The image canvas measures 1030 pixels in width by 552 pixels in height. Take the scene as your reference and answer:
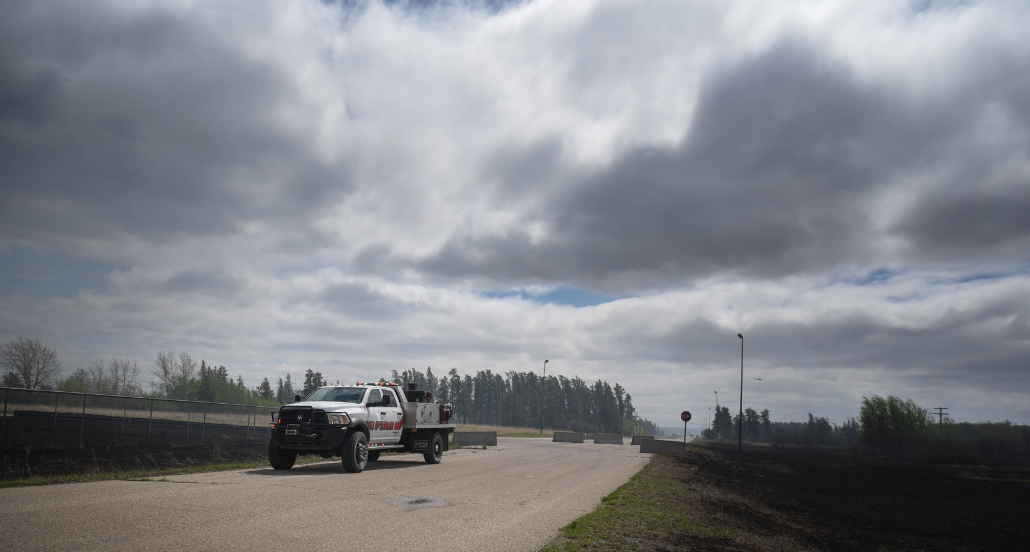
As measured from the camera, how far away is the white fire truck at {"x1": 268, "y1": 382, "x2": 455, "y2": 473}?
16062 mm

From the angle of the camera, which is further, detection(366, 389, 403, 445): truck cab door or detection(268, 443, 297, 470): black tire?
detection(366, 389, 403, 445): truck cab door

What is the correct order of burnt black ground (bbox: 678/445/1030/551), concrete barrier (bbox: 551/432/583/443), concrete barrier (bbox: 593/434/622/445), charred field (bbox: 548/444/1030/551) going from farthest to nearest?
concrete barrier (bbox: 593/434/622/445), concrete barrier (bbox: 551/432/583/443), burnt black ground (bbox: 678/445/1030/551), charred field (bbox: 548/444/1030/551)

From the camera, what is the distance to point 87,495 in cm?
1029

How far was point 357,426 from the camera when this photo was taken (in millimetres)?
16906

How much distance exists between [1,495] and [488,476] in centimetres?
1083

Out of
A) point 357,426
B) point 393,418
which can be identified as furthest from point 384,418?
point 357,426

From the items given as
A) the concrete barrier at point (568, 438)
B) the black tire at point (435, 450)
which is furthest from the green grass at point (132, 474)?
the concrete barrier at point (568, 438)

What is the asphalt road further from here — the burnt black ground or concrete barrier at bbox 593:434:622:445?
concrete barrier at bbox 593:434:622:445

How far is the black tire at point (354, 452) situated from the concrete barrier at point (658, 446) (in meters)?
24.1

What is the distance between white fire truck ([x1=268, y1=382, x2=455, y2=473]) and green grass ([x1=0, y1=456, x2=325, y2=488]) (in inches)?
62.2

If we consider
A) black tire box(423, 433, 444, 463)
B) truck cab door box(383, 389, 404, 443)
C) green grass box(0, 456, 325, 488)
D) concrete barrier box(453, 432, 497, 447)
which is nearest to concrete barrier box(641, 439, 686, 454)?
concrete barrier box(453, 432, 497, 447)

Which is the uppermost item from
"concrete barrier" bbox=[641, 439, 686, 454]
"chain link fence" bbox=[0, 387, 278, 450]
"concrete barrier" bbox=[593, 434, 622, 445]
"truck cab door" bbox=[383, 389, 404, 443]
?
"truck cab door" bbox=[383, 389, 404, 443]

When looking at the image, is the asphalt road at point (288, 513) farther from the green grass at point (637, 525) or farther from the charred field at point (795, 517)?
the charred field at point (795, 517)

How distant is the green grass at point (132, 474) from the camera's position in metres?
11.9
